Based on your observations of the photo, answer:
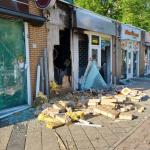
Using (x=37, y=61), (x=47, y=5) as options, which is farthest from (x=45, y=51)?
(x=47, y=5)

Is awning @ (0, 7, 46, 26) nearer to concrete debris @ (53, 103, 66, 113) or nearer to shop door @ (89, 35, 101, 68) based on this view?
concrete debris @ (53, 103, 66, 113)

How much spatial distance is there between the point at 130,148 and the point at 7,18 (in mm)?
5456

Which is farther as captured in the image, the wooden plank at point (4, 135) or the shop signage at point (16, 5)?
the shop signage at point (16, 5)

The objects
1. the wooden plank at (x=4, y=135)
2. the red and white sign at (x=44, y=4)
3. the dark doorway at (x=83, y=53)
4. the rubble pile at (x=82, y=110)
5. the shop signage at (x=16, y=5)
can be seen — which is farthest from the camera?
the dark doorway at (x=83, y=53)

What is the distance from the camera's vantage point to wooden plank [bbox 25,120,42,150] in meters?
7.20

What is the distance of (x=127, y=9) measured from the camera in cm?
3503

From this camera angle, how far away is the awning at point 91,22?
48.2ft

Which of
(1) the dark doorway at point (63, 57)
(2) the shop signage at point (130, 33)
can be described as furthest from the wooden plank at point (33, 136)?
(2) the shop signage at point (130, 33)

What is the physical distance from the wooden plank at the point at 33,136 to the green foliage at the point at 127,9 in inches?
1075

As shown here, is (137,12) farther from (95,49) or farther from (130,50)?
(95,49)

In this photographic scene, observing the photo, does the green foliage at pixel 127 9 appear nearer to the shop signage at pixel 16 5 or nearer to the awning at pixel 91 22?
the awning at pixel 91 22

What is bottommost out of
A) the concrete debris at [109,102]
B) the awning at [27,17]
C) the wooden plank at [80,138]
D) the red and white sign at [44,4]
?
the wooden plank at [80,138]

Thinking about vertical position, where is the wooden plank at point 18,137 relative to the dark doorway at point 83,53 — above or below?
below

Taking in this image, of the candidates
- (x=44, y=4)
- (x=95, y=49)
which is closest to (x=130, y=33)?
(x=95, y=49)
